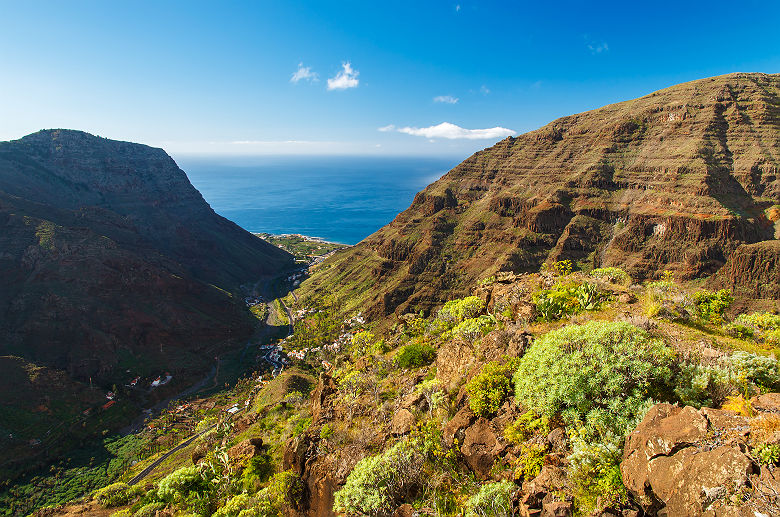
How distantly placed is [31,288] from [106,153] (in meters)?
104

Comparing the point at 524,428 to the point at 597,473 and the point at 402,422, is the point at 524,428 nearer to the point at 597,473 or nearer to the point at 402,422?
the point at 597,473

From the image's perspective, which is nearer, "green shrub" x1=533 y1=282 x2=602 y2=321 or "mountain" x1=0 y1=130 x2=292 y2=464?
"green shrub" x1=533 y1=282 x2=602 y2=321

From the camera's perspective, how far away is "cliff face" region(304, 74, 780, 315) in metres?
85.1

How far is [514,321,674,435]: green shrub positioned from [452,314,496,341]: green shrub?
31.3 feet

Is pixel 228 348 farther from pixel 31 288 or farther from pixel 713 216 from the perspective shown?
pixel 713 216

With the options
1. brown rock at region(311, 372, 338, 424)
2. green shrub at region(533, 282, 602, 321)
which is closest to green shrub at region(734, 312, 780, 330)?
green shrub at region(533, 282, 602, 321)

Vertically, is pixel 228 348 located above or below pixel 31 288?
below

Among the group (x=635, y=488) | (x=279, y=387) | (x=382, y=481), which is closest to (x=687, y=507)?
(x=635, y=488)

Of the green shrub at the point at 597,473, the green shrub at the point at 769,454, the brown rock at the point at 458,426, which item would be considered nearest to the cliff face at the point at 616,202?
the brown rock at the point at 458,426

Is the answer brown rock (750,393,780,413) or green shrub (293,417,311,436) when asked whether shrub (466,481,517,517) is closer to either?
brown rock (750,393,780,413)

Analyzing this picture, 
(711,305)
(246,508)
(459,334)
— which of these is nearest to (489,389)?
(459,334)

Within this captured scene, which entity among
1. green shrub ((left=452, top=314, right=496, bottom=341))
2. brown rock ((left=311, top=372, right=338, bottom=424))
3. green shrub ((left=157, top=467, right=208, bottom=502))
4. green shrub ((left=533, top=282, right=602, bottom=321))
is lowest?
green shrub ((left=157, top=467, right=208, bottom=502))

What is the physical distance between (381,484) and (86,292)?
327ft

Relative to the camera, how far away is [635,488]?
Result: 922 cm
